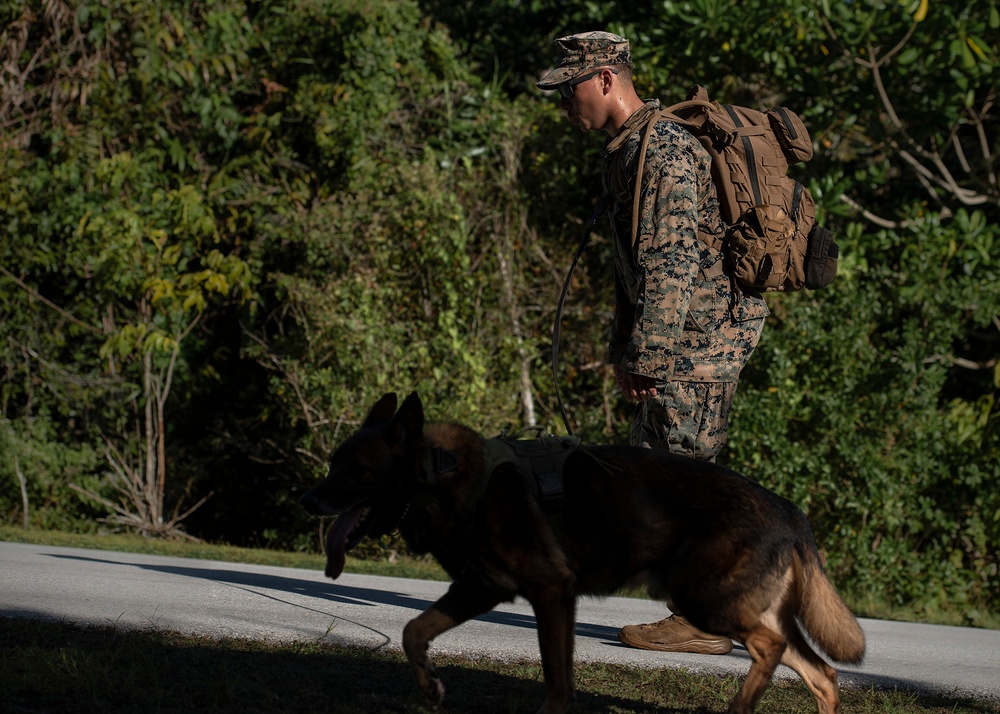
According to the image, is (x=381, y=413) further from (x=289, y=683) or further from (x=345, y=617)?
(x=345, y=617)

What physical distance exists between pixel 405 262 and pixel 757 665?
755 centimetres

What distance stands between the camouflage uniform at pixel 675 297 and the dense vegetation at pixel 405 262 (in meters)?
4.56

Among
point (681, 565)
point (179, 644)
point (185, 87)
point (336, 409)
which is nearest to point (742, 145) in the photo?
point (681, 565)

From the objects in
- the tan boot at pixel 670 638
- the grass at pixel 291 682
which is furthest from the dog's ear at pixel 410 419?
the tan boot at pixel 670 638

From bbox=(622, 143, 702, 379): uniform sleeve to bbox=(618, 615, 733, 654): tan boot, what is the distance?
1.23 m

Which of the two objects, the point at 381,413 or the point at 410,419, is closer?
the point at 410,419

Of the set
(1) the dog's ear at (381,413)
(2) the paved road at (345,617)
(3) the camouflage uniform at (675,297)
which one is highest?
(3) the camouflage uniform at (675,297)

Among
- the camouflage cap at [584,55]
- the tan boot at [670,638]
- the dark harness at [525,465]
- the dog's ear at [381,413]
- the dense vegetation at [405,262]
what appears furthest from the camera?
the dense vegetation at [405,262]

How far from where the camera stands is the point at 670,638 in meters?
4.79

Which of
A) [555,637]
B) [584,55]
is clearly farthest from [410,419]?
[584,55]

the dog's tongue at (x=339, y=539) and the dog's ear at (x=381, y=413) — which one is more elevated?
the dog's ear at (x=381, y=413)

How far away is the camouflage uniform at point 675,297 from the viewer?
4.27 metres

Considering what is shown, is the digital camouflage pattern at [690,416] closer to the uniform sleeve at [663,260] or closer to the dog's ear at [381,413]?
the uniform sleeve at [663,260]

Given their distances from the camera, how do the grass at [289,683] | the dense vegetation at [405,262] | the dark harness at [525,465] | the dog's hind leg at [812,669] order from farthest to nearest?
1. the dense vegetation at [405,262]
2. the dog's hind leg at [812,669]
3. the dark harness at [525,465]
4. the grass at [289,683]
